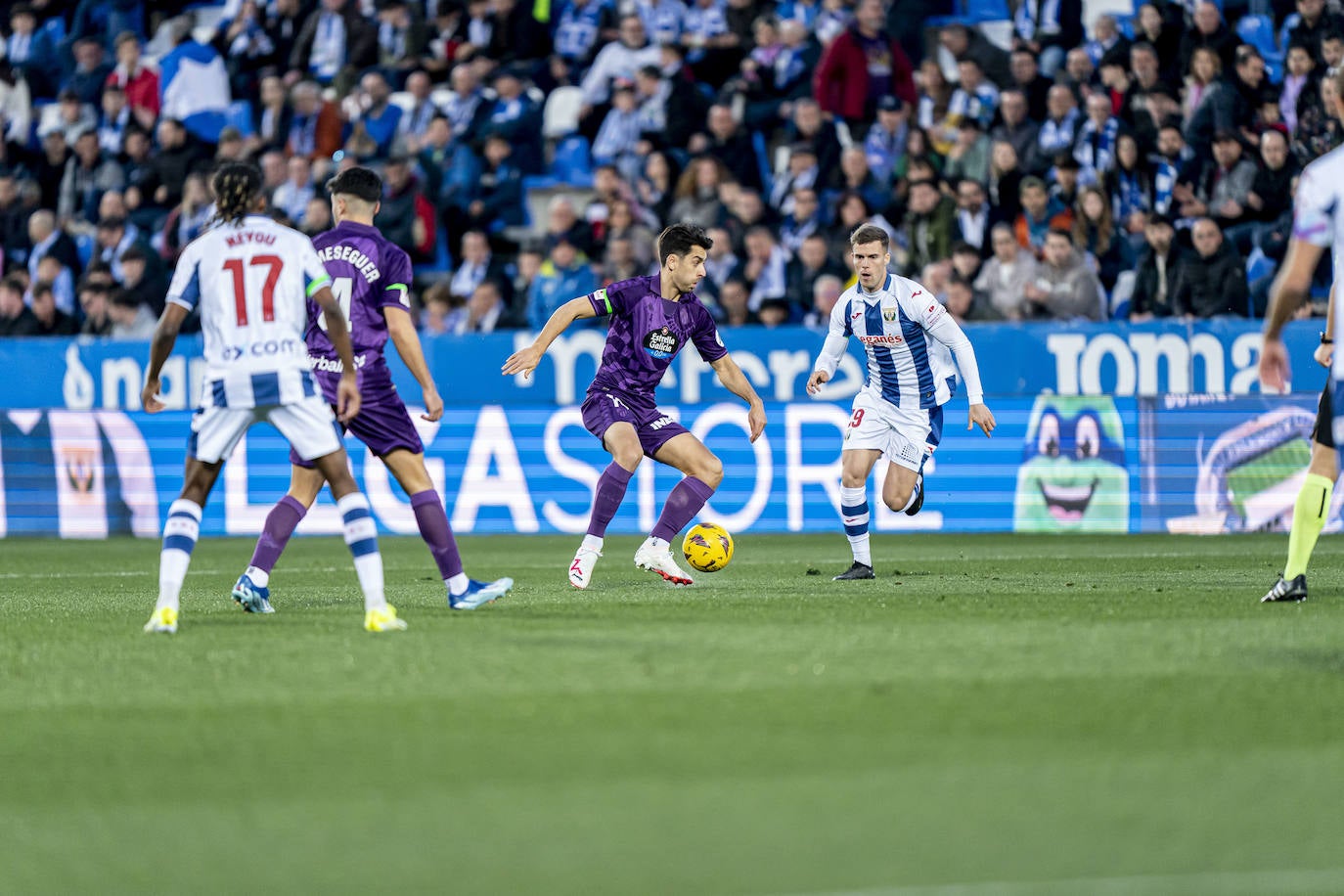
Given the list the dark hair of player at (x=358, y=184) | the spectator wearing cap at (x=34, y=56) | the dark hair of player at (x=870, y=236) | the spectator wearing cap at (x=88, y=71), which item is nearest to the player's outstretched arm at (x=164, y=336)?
the dark hair of player at (x=358, y=184)

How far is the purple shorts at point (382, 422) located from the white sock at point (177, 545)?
101 centimetres

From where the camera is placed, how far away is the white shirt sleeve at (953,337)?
1142 cm

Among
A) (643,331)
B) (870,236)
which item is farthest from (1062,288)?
(643,331)

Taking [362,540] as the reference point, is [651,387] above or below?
above

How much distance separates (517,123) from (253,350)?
42.8 feet

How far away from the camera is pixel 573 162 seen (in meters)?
20.8

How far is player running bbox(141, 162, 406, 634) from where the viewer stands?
7.74 m

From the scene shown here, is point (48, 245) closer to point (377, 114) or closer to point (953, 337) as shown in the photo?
point (377, 114)

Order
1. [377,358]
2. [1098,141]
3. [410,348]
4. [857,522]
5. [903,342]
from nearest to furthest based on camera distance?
1. [410,348]
2. [377,358]
3. [857,522]
4. [903,342]
5. [1098,141]

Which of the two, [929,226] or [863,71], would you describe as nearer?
[929,226]

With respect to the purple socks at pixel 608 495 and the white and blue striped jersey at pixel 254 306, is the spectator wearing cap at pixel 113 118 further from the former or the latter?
the white and blue striped jersey at pixel 254 306

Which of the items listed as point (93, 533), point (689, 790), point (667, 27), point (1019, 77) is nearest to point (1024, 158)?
point (1019, 77)

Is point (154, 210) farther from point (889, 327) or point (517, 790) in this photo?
point (517, 790)

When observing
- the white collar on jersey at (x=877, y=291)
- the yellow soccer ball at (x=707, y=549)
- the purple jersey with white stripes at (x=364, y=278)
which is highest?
the purple jersey with white stripes at (x=364, y=278)
